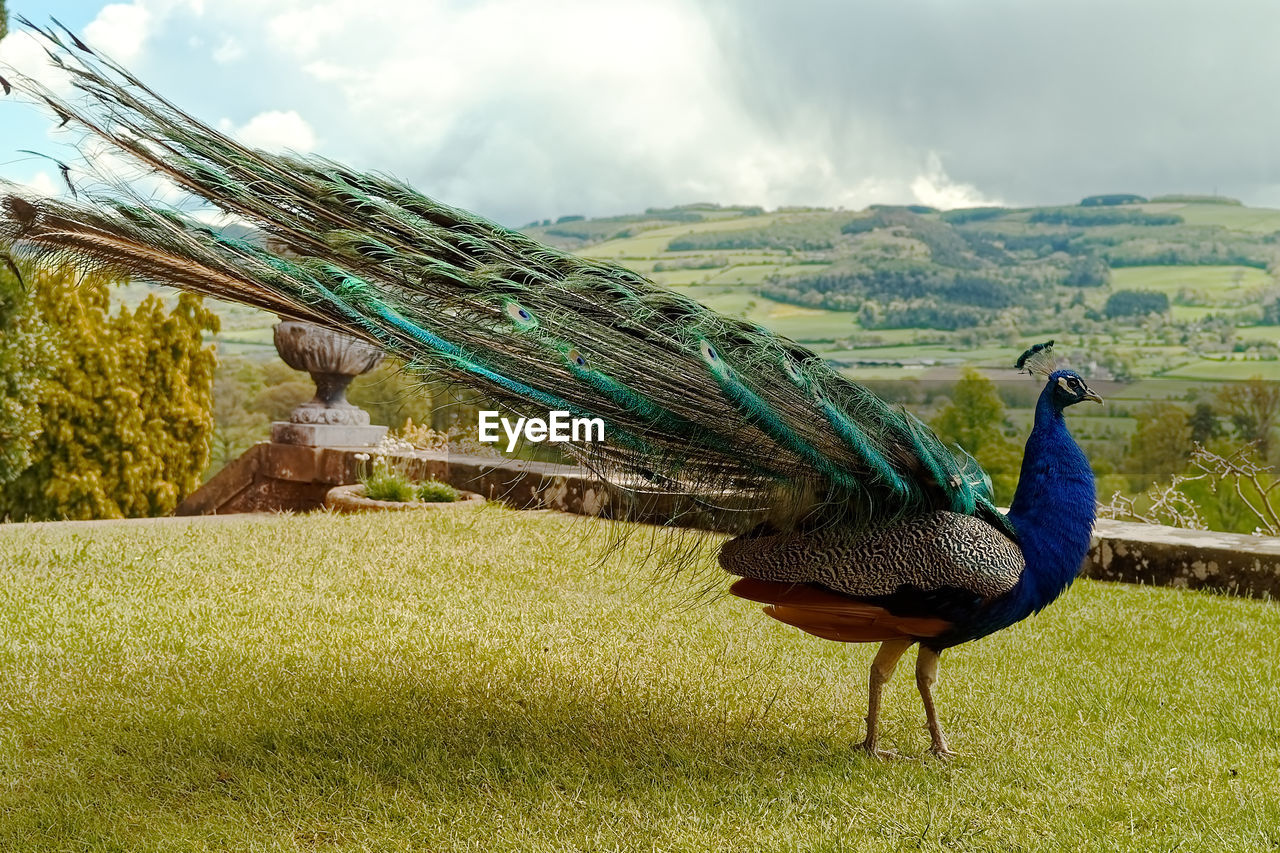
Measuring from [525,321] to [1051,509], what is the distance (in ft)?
6.13

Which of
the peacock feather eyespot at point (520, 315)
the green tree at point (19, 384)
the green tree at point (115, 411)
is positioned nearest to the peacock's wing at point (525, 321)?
the peacock feather eyespot at point (520, 315)

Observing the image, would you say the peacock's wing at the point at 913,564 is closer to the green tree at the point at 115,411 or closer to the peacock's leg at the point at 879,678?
the peacock's leg at the point at 879,678

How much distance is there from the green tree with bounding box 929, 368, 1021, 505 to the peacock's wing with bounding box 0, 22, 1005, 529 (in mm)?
12629

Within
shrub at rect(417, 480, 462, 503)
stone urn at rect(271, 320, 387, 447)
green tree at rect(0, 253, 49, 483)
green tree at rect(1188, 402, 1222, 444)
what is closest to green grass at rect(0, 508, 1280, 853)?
shrub at rect(417, 480, 462, 503)

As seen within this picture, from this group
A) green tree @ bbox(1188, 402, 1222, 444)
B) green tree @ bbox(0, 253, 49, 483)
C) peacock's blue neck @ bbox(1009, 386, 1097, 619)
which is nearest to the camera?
peacock's blue neck @ bbox(1009, 386, 1097, 619)

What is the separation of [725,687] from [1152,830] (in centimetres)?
176

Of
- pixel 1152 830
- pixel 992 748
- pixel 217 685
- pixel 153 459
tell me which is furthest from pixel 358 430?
pixel 1152 830

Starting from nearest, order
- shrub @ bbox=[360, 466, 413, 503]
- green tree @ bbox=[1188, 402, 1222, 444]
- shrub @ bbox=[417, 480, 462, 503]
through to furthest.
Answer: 1. shrub @ bbox=[360, 466, 413, 503]
2. shrub @ bbox=[417, 480, 462, 503]
3. green tree @ bbox=[1188, 402, 1222, 444]

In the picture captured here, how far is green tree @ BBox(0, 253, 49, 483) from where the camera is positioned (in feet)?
37.9

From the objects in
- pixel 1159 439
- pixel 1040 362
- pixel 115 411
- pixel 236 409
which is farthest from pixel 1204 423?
pixel 236 409

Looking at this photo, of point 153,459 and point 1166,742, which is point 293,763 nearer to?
point 1166,742

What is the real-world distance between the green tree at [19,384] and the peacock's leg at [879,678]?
10.1 metres

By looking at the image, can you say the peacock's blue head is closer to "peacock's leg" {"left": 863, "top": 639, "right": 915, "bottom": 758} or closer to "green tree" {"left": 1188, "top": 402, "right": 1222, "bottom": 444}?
"peacock's leg" {"left": 863, "top": 639, "right": 915, "bottom": 758}

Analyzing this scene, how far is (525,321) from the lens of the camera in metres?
3.35
